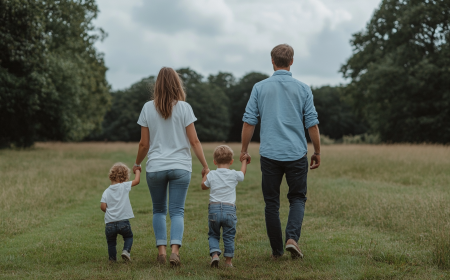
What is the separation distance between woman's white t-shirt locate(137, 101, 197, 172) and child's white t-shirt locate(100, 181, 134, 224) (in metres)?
0.47

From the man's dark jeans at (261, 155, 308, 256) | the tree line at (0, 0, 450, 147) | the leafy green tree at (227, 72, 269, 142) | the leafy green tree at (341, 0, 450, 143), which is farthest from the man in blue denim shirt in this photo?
the leafy green tree at (227, 72, 269, 142)

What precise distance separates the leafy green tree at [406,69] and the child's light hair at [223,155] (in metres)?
26.6

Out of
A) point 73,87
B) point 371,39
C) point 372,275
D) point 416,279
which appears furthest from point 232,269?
point 371,39

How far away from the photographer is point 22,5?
1662 cm

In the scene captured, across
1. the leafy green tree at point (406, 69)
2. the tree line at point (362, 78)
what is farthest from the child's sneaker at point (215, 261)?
the leafy green tree at point (406, 69)

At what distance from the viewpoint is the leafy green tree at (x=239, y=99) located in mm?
79000

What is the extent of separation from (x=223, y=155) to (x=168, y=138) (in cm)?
62

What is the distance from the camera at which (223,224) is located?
14.5ft

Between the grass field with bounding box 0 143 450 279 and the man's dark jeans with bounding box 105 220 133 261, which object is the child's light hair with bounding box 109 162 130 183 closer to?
the man's dark jeans with bounding box 105 220 133 261

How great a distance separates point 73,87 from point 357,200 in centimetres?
2408

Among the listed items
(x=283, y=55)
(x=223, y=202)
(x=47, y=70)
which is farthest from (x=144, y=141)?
(x=47, y=70)

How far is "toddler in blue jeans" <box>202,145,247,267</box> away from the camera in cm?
437

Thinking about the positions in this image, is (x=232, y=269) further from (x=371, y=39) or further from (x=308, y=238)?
(x=371, y=39)

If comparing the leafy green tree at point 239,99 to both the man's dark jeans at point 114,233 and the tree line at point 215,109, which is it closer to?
the tree line at point 215,109
